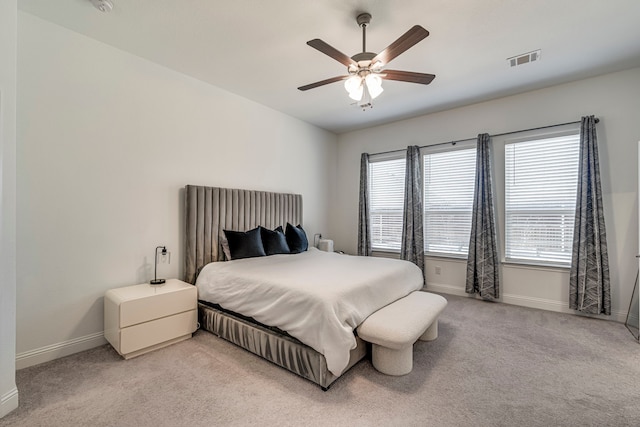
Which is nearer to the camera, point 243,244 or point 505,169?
point 243,244

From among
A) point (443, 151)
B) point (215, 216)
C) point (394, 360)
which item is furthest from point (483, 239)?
point (215, 216)

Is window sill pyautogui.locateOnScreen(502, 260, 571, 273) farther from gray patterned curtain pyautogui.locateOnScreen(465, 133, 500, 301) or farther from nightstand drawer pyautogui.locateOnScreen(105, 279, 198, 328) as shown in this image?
nightstand drawer pyautogui.locateOnScreen(105, 279, 198, 328)

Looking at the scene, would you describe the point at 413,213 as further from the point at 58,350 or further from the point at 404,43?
the point at 58,350

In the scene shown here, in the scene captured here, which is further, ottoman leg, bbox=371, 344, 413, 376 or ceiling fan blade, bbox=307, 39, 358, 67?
ottoman leg, bbox=371, 344, 413, 376

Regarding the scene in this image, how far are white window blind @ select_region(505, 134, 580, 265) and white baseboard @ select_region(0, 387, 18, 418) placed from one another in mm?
5101

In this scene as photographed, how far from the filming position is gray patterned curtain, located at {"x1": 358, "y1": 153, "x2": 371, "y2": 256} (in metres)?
5.23

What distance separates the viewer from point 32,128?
91.6 inches

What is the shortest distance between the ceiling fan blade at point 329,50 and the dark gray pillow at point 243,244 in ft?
7.38

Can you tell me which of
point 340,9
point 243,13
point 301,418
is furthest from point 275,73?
point 301,418

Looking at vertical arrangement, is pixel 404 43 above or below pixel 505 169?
above

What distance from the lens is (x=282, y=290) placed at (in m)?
2.30

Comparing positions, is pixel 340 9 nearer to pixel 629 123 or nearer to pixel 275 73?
pixel 275 73

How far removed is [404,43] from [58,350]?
374 centimetres

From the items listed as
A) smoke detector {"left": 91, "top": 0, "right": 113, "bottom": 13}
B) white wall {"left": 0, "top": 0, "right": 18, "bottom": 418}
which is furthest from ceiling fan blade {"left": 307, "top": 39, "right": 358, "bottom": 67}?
white wall {"left": 0, "top": 0, "right": 18, "bottom": 418}
